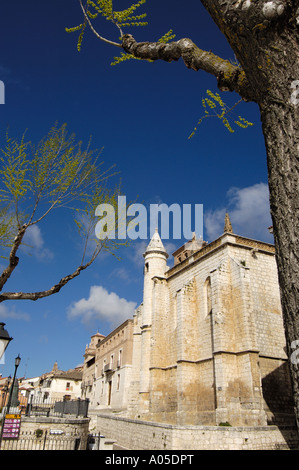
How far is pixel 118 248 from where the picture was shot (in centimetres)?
1014

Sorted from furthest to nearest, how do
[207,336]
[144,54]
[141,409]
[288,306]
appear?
1. [141,409]
2. [207,336]
3. [144,54]
4. [288,306]

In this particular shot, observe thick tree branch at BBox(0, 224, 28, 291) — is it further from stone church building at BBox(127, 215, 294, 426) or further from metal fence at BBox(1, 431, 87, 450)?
stone church building at BBox(127, 215, 294, 426)

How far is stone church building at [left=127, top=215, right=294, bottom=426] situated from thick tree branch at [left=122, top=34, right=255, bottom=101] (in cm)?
1592

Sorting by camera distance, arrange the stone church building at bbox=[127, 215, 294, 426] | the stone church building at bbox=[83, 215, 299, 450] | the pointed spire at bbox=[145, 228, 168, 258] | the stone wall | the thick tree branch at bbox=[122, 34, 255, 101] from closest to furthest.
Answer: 1. the thick tree branch at bbox=[122, 34, 255, 101]
2. the stone wall
3. the stone church building at bbox=[83, 215, 299, 450]
4. the stone church building at bbox=[127, 215, 294, 426]
5. the pointed spire at bbox=[145, 228, 168, 258]

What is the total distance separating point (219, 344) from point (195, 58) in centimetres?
1630

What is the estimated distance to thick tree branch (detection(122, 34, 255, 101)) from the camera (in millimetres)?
3826

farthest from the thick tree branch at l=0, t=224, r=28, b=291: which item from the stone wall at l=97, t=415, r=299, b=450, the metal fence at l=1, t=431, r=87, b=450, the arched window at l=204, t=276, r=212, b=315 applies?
the arched window at l=204, t=276, r=212, b=315

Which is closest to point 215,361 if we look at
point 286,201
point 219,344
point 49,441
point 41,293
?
point 219,344

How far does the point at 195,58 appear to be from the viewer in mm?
4414

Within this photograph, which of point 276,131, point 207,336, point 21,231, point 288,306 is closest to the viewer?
point 288,306

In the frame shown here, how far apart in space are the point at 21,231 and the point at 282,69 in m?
6.71
